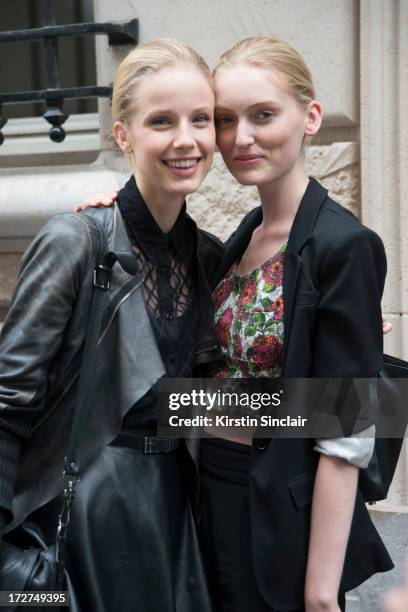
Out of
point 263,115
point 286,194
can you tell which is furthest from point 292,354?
point 263,115

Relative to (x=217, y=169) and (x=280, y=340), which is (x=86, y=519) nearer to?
(x=280, y=340)

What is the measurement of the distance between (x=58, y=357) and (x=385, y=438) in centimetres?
74

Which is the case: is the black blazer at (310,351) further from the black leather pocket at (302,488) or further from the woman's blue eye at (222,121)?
the woman's blue eye at (222,121)

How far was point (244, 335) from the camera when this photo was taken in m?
1.87

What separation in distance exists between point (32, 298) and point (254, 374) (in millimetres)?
502

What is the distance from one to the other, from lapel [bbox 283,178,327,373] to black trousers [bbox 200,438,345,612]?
0.91 ft

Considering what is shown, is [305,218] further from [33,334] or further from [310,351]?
[33,334]

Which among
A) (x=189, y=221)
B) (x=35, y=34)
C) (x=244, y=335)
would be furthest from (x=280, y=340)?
(x=35, y=34)

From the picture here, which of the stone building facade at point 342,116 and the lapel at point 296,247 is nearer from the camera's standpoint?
the lapel at point 296,247

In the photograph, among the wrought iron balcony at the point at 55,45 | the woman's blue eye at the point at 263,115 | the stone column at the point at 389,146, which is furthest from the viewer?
the wrought iron balcony at the point at 55,45

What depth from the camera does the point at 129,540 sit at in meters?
1.79

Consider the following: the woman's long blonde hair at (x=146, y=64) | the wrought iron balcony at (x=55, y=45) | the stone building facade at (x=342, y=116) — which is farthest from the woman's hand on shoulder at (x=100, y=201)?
the wrought iron balcony at (x=55, y=45)

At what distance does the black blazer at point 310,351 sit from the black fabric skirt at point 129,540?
0.63ft

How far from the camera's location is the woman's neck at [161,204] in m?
1.93
